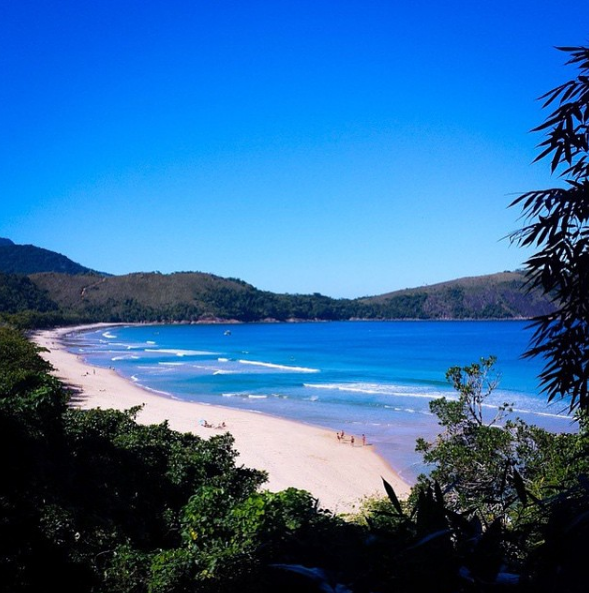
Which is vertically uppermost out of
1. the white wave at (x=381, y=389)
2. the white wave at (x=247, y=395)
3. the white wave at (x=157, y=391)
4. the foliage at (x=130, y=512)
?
the foliage at (x=130, y=512)

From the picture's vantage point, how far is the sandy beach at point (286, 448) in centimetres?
1819

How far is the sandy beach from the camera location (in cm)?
1819

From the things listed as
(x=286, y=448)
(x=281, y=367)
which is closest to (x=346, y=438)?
(x=286, y=448)

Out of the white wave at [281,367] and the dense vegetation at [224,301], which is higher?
the dense vegetation at [224,301]

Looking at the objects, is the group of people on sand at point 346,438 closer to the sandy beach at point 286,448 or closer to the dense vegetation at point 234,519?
the sandy beach at point 286,448

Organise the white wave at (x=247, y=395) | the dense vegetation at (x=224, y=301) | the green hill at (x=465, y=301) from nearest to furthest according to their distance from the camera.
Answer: the white wave at (x=247, y=395) < the dense vegetation at (x=224, y=301) < the green hill at (x=465, y=301)

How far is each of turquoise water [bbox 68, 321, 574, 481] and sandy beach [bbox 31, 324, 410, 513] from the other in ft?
4.34

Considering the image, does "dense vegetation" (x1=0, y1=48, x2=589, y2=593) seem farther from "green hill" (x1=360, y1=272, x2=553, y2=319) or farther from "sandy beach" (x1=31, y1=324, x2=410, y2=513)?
"green hill" (x1=360, y1=272, x2=553, y2=319)

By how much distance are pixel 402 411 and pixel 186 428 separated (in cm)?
1256

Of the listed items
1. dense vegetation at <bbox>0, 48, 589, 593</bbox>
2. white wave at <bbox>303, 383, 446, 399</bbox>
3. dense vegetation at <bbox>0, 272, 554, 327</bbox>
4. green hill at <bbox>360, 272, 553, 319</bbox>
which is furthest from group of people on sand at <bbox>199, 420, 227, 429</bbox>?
green hill at <bbox>360, 272, 553, 319</bbox>

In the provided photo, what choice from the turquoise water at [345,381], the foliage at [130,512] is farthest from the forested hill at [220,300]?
the foliage at [130,512]

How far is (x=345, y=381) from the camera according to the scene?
45062 millimetres

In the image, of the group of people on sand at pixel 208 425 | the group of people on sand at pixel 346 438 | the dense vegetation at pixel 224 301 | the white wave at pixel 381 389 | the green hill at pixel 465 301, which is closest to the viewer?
the group of people on sand at pixel 346 438

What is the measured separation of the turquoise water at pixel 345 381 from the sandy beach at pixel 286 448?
1.32m
